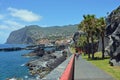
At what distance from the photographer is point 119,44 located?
1421 inches

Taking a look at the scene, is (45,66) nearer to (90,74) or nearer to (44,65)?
(44,65)

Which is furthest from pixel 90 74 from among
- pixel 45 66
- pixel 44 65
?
pixel 44 65

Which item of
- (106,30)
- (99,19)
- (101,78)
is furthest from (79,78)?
(99,19)

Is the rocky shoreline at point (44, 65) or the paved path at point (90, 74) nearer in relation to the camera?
the paved path at point (90, 74)

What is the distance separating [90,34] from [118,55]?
1180 inches

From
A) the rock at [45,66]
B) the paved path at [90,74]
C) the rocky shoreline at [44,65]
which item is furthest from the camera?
the rocky shoreline at [44,65]

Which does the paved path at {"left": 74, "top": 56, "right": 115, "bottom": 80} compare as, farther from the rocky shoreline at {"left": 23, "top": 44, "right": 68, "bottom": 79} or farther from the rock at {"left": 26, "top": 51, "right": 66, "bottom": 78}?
the rock at {"left": 26, "top": 51, "right": 66, "bottom": 78}

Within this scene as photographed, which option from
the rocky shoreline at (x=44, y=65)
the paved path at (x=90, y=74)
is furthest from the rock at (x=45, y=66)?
the paved path at (x=90, y=74)

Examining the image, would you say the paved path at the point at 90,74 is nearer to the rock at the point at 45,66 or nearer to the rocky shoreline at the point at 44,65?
the rocky shoreline at the point at 44,65

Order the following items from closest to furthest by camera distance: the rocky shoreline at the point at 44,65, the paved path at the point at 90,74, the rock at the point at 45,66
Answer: the paved path at the point at 90,74 → the rock at the point at 45,66 → the rocky shoreline at the point at 44,65

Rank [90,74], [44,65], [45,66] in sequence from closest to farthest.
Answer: [90,74] < [45,66] < [44,65]

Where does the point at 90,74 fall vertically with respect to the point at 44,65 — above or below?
above

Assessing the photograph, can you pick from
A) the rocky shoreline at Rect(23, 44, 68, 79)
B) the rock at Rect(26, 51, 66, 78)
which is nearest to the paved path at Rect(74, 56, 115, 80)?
the rocky shoreline at Rect(23, 44, 68, 79)

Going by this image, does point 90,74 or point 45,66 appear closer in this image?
point 90,74
